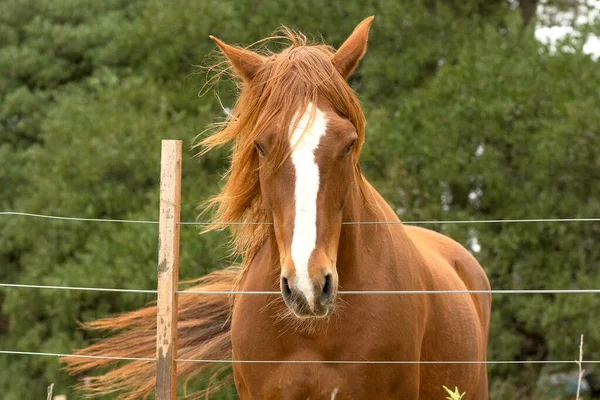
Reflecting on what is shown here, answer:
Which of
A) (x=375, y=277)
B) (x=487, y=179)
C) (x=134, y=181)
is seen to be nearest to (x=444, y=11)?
(x=487, y=179)

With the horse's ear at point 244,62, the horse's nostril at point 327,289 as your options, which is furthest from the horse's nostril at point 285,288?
the horse's ear at point 244,62

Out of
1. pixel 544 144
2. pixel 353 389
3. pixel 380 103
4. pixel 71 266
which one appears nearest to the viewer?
pixel 353 389

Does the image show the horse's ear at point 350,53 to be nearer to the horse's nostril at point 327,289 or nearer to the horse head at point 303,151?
the horse head at point 303,151

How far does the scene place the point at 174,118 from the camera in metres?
14.8

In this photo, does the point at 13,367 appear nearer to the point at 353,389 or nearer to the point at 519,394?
the point at 519,394

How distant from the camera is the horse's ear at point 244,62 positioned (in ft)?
13.1

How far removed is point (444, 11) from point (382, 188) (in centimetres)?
329

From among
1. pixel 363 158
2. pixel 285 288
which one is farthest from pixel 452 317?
pixel 363 158

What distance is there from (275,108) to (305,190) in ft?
1.45

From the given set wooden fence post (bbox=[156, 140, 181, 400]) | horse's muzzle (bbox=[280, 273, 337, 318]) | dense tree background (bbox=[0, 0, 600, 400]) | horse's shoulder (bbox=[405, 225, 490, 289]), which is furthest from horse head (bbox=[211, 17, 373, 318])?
dense tree background (bbox=[0, 0, 600, 400])

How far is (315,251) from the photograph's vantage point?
343 centimetres

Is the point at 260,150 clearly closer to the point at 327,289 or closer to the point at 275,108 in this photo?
the point at 275,108

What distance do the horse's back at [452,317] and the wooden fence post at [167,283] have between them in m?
1.24

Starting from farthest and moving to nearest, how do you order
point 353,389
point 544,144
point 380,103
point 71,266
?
1. point 380,103
2. point 71,266
3. point 544,144
4. point 353,389
